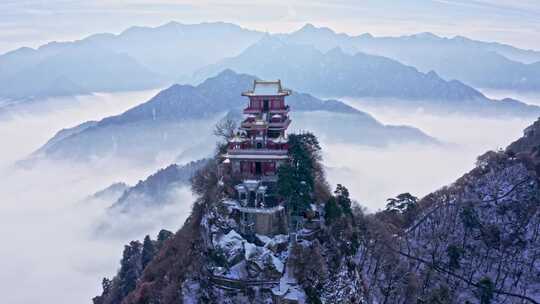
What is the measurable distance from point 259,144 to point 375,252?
17.1 m

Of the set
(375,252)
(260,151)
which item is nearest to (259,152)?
(260,151)

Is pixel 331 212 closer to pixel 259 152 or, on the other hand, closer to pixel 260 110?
pixel 259 152

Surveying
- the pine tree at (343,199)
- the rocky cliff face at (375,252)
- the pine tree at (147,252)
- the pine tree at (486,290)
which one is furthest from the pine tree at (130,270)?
the pine tree at (486,290)

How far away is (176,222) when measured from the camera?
129750mm

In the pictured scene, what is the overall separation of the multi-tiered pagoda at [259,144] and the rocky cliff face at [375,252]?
3.33m

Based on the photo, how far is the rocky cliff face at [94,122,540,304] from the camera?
47.1 meters

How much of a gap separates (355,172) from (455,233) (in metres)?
114

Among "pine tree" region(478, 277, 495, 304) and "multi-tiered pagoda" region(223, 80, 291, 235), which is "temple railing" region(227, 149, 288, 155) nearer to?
"multi-tiered pagoda" region(223, 80, 291, 235)

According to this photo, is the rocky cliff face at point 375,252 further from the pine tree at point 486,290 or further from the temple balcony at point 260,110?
the temple balcony at point 260,110

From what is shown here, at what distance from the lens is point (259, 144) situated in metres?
55.7

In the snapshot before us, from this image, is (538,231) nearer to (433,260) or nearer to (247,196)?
(433,260)

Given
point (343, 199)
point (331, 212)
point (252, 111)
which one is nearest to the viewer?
point (331, 212)

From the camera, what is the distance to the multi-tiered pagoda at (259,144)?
54000 mm

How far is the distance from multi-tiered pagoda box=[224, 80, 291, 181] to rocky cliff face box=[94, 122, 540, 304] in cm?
333
